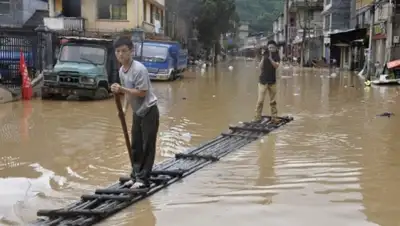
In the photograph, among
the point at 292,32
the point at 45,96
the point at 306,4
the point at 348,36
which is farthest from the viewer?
the point at 292,32

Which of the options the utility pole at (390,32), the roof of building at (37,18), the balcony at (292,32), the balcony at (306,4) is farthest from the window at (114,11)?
the balcony at (292,32)

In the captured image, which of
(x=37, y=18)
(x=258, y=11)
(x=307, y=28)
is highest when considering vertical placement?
(x=258, y=11)

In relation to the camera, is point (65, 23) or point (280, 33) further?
point (280, 33)

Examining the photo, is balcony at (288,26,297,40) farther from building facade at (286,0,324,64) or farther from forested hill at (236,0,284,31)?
forested hill at (236,0,284,31)

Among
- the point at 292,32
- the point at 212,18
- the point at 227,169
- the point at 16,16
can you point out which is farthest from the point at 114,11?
the point at 292,32

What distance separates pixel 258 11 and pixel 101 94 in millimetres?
130774

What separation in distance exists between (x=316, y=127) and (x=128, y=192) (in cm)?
637

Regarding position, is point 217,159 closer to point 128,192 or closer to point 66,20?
point 128,192

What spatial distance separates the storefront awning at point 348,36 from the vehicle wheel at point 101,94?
26.0 meters

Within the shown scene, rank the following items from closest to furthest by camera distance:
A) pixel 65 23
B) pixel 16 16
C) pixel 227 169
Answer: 1. pixel 227 169
2. pixel 65 23
3. pixel 16 16

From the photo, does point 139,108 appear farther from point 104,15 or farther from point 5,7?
point 5,7

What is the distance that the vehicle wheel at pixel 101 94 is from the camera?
16.9 metres

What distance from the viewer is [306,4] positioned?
67625 mm

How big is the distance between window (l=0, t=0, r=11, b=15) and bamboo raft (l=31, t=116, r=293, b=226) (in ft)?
94.3
